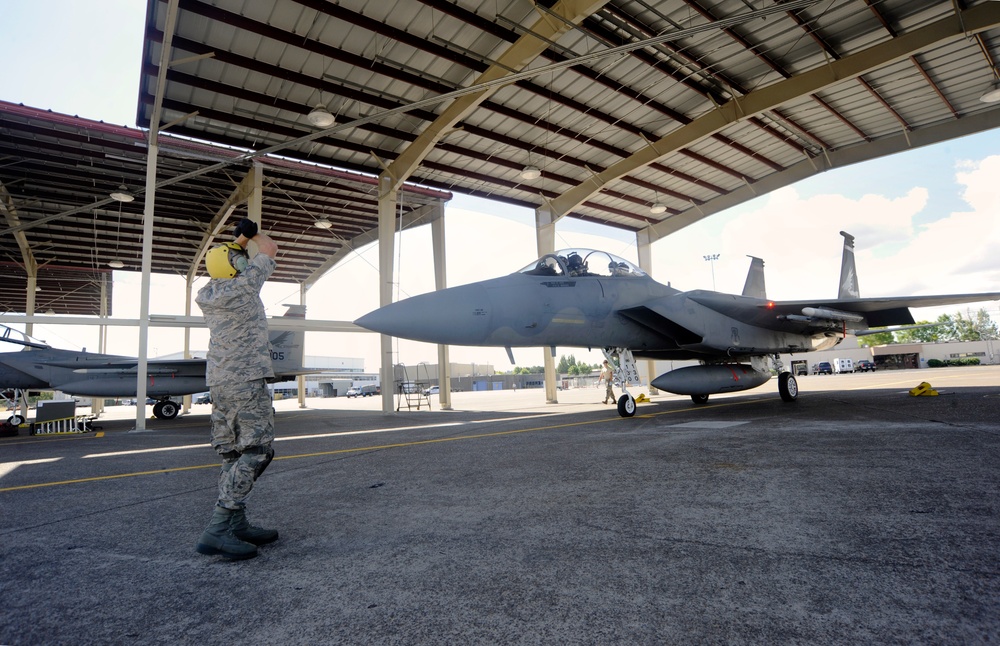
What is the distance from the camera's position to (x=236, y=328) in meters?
2.64

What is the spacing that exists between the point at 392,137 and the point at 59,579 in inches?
618

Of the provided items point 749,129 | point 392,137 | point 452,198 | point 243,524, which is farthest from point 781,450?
point 452,198

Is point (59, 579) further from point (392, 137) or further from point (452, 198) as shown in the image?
point (452, 198)

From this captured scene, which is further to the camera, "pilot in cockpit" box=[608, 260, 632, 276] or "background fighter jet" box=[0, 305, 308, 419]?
"background fighter jet" box=[0, 305, 308, 419]

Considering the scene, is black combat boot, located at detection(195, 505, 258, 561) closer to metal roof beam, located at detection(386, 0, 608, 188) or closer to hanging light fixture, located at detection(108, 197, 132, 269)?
metal roof beam, located at detection(386, 0, 608, 188)

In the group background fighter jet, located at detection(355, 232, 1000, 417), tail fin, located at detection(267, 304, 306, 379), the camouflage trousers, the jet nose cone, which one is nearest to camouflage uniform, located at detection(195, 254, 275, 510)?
the camouflage trousers

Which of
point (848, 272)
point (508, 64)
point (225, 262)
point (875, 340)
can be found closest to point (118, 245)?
point (508, 64)

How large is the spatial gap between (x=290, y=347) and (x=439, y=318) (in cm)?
1428

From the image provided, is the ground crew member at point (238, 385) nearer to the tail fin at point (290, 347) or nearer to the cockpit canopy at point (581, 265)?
the cockpit canopy at point (581, 265)

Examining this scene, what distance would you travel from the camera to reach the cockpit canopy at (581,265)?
7.80 metres

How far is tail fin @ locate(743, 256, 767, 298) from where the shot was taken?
44.7 ft

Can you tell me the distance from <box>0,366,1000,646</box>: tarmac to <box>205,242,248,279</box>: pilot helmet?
1.40 meters

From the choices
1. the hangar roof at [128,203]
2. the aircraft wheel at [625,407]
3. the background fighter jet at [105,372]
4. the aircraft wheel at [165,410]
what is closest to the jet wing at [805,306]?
the aircraft wheel at [625,407]

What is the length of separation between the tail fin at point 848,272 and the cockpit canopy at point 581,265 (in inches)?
345
